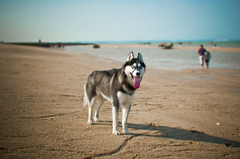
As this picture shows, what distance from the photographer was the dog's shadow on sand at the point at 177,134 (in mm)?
4152

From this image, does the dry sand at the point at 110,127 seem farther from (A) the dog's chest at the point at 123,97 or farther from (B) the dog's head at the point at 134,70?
(B) the dog's head at the point at 134,70

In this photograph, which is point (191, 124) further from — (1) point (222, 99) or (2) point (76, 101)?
(2) point (76, 101)

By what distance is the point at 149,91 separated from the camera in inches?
325

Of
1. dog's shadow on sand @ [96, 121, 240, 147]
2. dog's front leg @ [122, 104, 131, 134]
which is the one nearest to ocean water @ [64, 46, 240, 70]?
dog's shadow on sand @ [96, 121, 240, 147]

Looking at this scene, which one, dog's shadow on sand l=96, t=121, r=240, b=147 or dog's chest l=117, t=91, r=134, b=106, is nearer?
dog's chest l=117, t=91, r=134, b=106

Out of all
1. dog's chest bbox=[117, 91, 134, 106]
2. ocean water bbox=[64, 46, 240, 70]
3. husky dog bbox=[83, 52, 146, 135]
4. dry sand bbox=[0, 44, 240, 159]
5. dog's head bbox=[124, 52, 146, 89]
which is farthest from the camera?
ocean water bbox=[64, 46, 240, 70]

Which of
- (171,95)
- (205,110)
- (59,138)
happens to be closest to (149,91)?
(171,95)

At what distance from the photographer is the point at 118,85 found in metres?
3.92

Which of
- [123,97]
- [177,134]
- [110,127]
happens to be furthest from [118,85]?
[177,134]

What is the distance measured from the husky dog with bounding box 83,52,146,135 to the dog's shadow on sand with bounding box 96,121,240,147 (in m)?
0.54

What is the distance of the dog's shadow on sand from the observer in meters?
Answer: 4.15

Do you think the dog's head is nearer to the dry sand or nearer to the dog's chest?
the dog's chest

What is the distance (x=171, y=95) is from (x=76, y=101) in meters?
4.28

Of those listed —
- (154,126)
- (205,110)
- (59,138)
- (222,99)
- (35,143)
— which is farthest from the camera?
(222,99)
